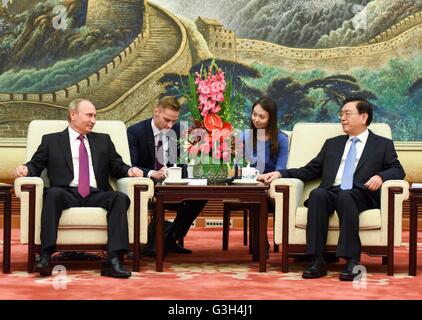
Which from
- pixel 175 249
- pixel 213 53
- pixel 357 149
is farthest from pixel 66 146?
pixel 213 53

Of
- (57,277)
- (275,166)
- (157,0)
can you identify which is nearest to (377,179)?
(275,166)

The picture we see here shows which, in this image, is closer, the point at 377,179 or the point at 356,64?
the point at 377,179

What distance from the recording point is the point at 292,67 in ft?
30.2

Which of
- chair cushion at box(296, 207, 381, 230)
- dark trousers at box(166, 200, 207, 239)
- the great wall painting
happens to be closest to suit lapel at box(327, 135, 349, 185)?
chair cushion at box(296, 207, 381, 230)

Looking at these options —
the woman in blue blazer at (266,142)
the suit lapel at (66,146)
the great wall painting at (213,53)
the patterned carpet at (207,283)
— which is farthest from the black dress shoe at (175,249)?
the great wall painting at (213,53)

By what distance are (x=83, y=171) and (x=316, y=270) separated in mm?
1729

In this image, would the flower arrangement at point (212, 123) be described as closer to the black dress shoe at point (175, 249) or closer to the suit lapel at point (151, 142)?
the suit lapel at point (151, 142)

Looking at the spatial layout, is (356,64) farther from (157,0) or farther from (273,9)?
(157,0)

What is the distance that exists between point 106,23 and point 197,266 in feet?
13.3

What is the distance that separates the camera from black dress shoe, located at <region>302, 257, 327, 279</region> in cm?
550

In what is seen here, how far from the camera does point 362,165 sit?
5.96 meters

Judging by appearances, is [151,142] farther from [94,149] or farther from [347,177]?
[347,177]

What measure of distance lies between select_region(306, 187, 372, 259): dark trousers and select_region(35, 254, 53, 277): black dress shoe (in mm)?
1661

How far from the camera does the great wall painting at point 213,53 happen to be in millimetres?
9203
